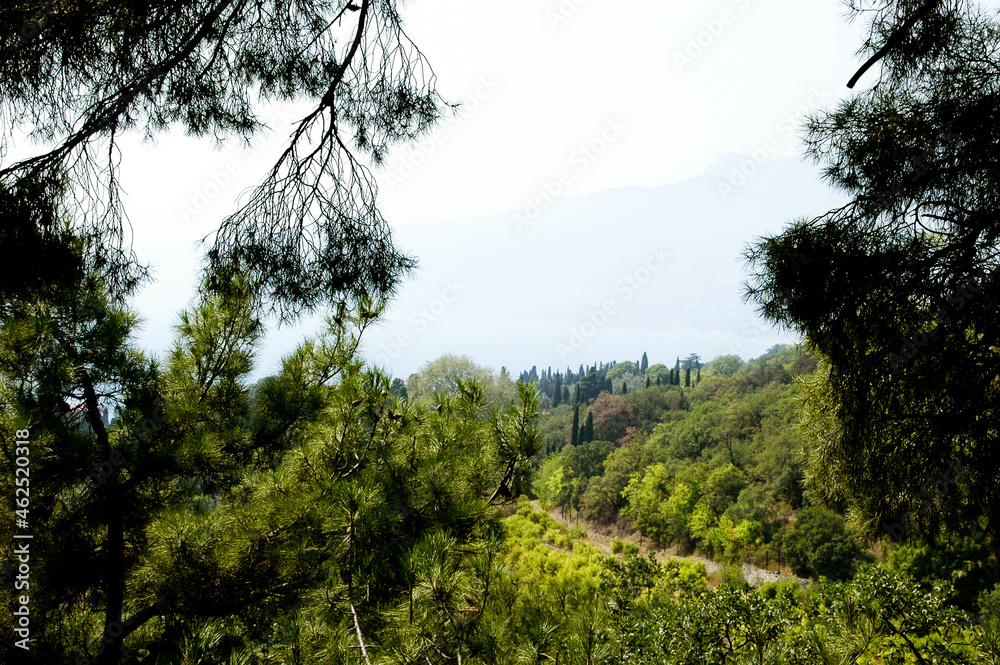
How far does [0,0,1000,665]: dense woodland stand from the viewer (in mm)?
1361

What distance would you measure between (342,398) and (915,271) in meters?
1.87

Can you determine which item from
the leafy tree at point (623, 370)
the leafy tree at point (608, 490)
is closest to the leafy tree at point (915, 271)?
the leafy tree at point (608, 490)

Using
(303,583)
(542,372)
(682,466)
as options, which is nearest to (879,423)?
(303,583)

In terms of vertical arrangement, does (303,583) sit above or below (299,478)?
below

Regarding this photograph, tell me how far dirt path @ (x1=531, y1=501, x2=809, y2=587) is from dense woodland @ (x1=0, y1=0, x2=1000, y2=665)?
12729mm

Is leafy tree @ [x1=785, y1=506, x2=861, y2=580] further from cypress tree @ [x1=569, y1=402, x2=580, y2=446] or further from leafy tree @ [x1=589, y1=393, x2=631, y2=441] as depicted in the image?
leafy tree @ [x1=589, y1=393, x2=631, y2=441]

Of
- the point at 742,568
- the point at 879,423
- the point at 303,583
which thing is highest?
the point at 879,423

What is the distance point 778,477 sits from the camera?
67.7 ft

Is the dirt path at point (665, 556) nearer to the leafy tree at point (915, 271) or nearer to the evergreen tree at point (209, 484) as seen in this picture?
the leafy tree at point (915, 271)

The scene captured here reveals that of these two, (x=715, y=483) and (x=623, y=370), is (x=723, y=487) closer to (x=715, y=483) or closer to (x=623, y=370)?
(x=715, y=483)

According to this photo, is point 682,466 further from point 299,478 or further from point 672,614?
point 299,478

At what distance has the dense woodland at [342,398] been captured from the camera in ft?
4.47

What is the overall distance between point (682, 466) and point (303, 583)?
80.6ft

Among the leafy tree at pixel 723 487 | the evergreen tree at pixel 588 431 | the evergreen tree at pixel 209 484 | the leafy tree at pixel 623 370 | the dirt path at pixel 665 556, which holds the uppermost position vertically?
the leafy tree at pixel 623 370
